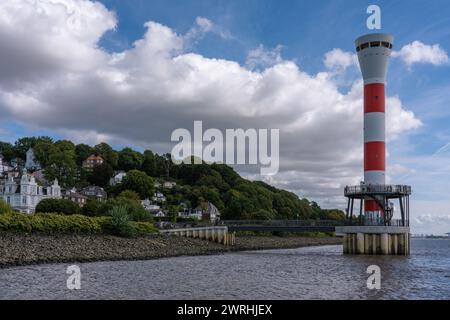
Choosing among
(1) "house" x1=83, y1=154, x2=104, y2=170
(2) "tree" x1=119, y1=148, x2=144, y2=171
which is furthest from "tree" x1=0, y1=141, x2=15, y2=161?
(2) "tree" x1=119, y1=148, x2=144, y2=171

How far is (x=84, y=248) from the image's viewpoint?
176 ft

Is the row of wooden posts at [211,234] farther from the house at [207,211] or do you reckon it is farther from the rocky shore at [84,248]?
the house at [207,211]

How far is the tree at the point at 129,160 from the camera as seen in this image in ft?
629

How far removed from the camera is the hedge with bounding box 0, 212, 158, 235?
53500 mm

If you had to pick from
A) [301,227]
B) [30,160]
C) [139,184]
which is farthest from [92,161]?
[301,227]

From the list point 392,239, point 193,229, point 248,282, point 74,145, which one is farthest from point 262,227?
point 74,145

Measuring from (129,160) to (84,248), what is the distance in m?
139

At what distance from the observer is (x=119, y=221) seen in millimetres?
65812

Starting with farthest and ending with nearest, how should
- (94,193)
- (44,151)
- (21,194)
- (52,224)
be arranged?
(44,151) → (94,193) → (21,194) → (52,224)

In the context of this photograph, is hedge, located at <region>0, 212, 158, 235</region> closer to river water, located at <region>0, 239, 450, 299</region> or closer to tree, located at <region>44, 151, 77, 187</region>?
river water, located at <region>0, 239, 450, 299</region>

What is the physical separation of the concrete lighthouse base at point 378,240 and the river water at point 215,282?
1571cm

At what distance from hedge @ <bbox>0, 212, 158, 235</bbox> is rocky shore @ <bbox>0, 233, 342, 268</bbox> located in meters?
1.27

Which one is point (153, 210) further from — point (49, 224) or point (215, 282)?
point (215, 282)
